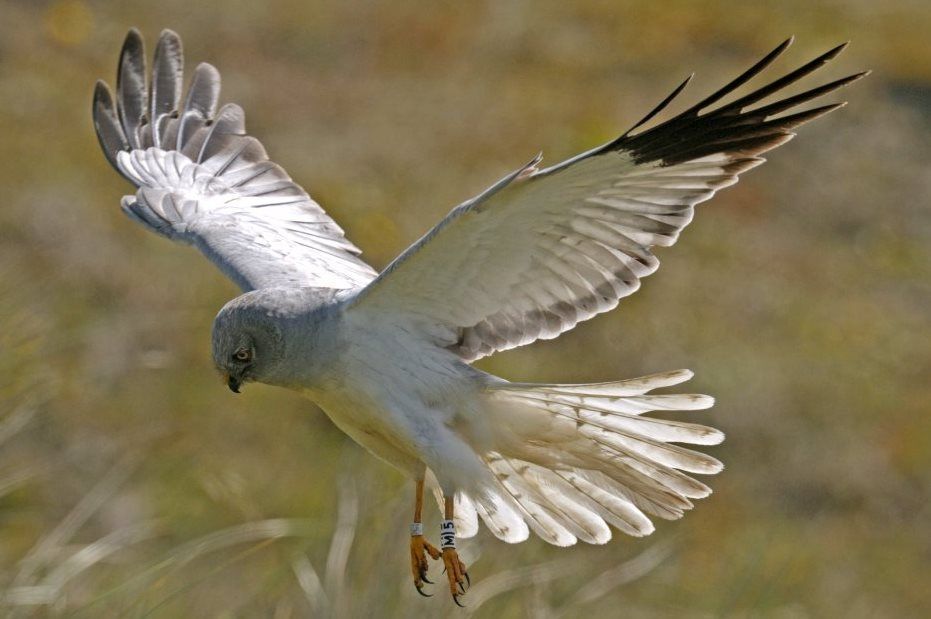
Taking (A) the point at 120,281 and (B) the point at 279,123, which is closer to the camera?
(A) the point at 120,281

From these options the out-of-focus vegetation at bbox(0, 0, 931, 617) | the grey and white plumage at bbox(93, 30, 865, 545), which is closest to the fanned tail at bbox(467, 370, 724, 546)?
the grey and white plumage at bbox(93, 30, 865, 545)

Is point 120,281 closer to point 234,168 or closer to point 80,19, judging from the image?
point 234,168

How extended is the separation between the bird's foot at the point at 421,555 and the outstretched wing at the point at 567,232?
0.85 metres

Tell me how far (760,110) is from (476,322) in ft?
4.71

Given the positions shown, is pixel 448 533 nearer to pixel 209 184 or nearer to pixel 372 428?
pixel 372 428

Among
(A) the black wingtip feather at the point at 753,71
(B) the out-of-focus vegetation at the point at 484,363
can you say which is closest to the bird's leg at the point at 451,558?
(B) the out-of-focus vegetation at the point at 484,363

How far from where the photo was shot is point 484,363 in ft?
43.3

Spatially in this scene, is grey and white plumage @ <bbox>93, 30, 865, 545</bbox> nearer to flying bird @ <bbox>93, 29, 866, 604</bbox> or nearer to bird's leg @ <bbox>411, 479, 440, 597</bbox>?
flying bird @ <bbox>93, 29, 866, 604</bbox>

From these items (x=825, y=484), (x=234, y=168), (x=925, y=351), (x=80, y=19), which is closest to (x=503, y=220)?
(x=234, y=168)

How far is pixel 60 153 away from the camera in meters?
20.9

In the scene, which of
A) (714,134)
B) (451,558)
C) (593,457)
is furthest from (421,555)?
(714,134)

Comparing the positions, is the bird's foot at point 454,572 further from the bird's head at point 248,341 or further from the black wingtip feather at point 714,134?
the black wingtip feather at point 714,134

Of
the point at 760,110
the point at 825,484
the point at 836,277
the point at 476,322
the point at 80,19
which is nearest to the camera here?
the point at 760,110

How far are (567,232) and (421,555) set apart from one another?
154cm
